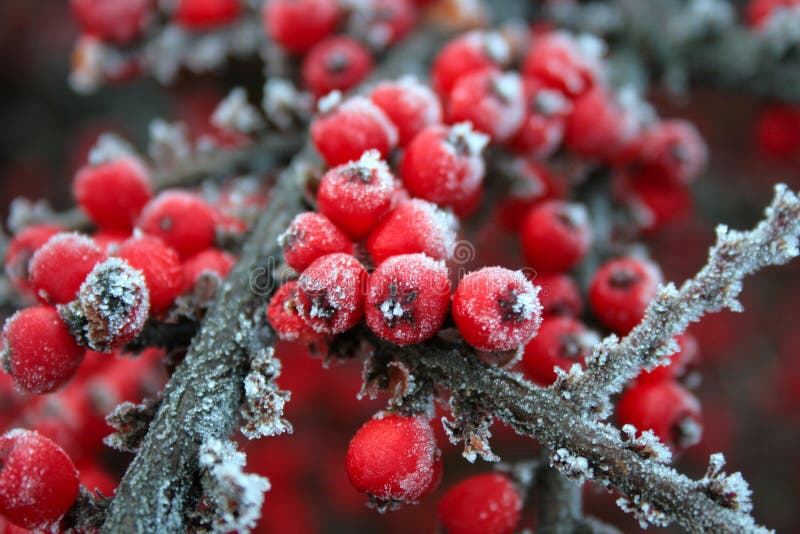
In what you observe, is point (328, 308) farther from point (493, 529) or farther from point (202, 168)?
point (202, 168)

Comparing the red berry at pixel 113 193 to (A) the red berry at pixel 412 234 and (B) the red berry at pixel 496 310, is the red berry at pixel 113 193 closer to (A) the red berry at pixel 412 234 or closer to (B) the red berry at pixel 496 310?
(A) the red berry at pixel 412 234

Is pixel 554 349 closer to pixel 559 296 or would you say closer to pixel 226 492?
pixel 559 296

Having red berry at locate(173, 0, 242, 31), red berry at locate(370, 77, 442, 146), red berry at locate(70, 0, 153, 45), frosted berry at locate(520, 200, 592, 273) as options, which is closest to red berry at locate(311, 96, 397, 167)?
red berry at locate(370, 77, 442, 146)

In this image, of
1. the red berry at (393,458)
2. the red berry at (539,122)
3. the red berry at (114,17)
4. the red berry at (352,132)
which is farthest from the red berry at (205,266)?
the red berry at (114,17)

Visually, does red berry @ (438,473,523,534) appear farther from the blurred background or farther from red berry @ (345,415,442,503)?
the blurred background

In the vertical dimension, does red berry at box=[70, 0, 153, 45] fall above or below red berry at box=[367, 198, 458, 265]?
above
